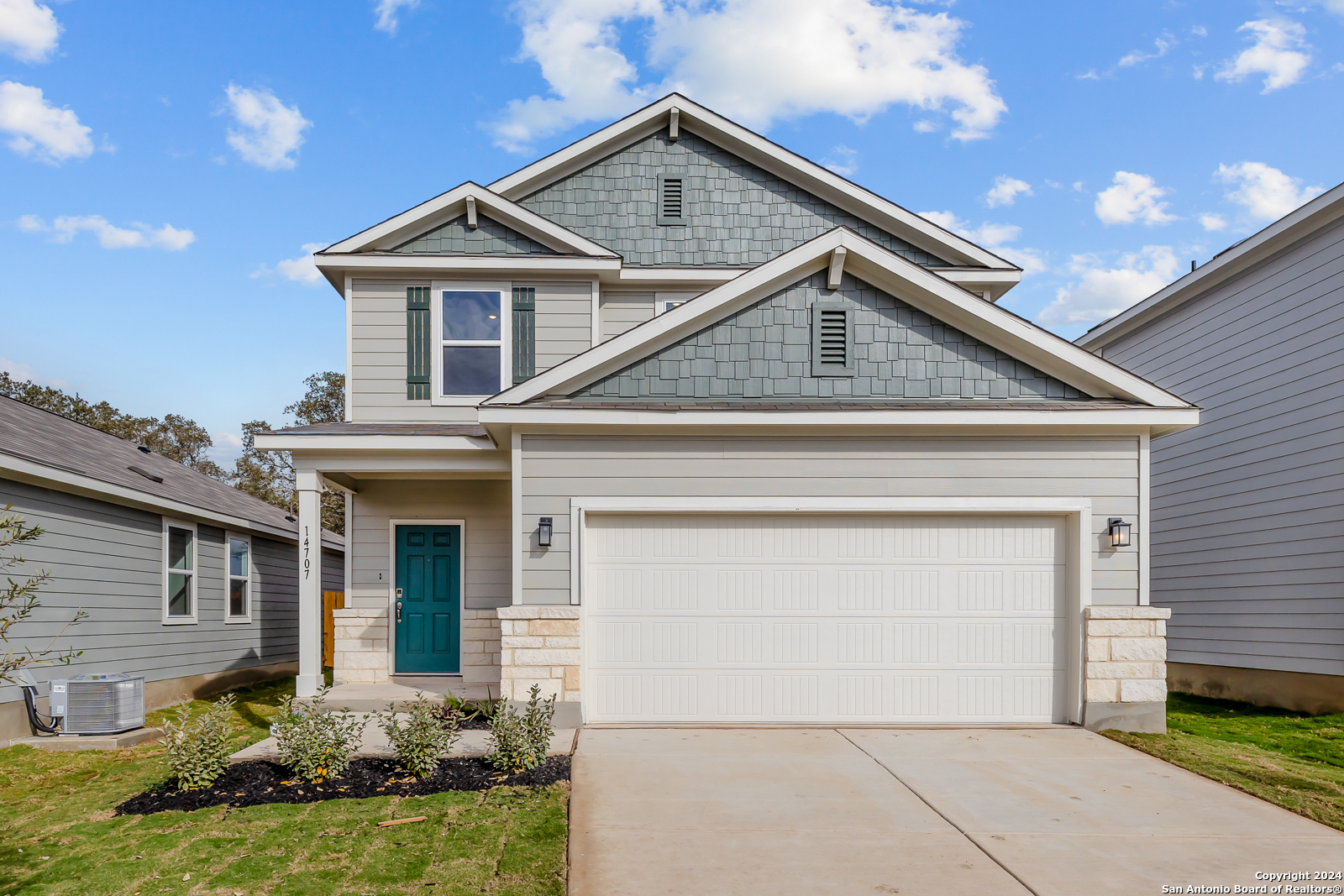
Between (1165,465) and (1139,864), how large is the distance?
33.2 feet

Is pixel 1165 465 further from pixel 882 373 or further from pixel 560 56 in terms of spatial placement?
pixel 560 56

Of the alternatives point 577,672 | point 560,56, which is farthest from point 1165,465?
point 560,56

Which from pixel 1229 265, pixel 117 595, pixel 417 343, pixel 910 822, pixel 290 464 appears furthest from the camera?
pixel 290 464

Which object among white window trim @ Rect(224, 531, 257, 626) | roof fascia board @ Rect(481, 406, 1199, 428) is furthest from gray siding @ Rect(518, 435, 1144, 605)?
white window trim @ Rect(224, 531, 257, 626)

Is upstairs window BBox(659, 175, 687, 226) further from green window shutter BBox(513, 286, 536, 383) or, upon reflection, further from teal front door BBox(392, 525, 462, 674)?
teal front door BBox(392, 525, 462, 674)

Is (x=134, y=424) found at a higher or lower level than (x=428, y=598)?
higher

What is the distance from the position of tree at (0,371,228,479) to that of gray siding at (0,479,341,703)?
17839 mm

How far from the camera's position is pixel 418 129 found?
1363 centimetres

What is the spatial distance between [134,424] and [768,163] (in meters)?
36.9

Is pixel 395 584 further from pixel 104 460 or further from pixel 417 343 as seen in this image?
pixel 104 460

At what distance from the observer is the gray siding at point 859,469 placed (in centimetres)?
859

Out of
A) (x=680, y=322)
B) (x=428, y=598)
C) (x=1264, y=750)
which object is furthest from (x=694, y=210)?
(x=1264, y=750)

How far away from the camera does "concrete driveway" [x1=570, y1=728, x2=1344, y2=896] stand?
4668mm

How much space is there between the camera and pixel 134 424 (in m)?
39.3
